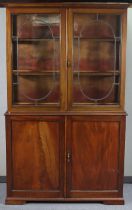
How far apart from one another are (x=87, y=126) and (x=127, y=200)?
2.69ft

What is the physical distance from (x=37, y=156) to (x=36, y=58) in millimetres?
874

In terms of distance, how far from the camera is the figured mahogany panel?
2797 millimetres

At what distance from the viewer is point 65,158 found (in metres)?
2.82

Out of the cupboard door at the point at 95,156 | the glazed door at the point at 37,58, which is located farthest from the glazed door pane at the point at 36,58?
the cupboard door at the point at 95,156

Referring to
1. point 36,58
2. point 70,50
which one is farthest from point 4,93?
point 70,50

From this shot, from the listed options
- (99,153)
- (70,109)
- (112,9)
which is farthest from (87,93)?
(112,9)

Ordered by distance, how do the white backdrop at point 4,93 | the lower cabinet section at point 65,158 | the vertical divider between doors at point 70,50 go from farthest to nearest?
the white backdrop at point 4,93
the lower cabinet section at point 65,158
the vertical divider between doors at point 70,50

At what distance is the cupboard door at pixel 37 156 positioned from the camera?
110 inches

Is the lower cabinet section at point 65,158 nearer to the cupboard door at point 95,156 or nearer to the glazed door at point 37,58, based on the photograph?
the cupboard door at point 95,156

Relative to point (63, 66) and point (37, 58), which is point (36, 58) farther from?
point (63, 66)

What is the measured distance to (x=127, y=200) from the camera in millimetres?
2975

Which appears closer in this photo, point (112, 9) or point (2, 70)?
point (112, 9)

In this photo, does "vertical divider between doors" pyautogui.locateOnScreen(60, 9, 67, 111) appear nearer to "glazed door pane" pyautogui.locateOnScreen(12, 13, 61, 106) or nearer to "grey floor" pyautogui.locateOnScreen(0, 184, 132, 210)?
"glazed door pane" pyautogui.locateOnScreen(12, 13, 61, 106)

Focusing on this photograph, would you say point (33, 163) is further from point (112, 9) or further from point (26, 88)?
point (112, 9)
